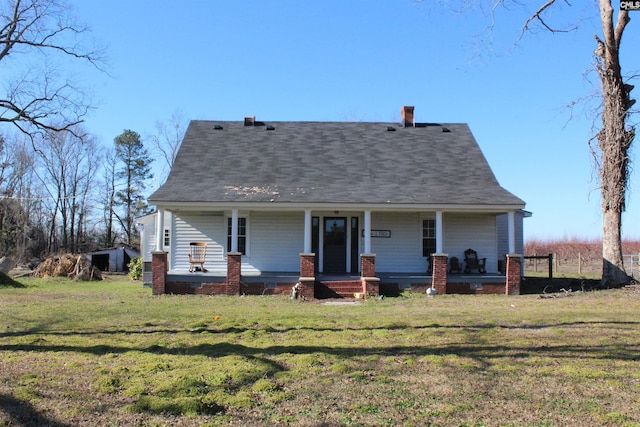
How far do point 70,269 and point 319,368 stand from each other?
19.9 meters

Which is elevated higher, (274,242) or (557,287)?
(274,242)

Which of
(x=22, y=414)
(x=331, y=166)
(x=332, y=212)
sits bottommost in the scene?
(x=22, y=414)

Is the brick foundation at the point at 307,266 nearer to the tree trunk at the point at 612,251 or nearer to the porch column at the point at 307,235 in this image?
the porch column at the point at 307,235

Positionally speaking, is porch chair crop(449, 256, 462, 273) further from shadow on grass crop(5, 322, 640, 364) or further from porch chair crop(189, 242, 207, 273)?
shadow on grass crop(5, 322, 640, 364)

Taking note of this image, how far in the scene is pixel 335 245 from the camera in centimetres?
1711

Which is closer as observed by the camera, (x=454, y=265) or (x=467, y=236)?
(x=454, y=265)

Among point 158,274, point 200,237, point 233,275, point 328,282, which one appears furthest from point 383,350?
point 200,237

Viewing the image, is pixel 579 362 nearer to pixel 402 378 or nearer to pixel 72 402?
pixel 402 378

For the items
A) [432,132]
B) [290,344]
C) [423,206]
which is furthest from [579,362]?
[432,132]

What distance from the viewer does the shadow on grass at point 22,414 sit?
4184mm

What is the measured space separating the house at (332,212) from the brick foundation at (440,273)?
0.13ft

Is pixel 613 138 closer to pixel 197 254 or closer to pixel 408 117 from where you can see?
pixel 408 117

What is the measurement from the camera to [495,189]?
650 inches

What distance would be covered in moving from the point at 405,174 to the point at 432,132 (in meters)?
3.67
